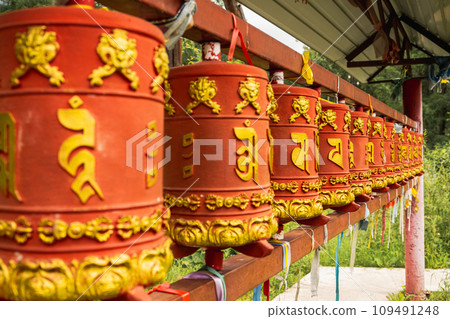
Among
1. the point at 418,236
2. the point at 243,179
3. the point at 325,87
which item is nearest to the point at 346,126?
the point at 325,87

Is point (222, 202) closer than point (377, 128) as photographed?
Yes

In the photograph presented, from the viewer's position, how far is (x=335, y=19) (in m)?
3.60

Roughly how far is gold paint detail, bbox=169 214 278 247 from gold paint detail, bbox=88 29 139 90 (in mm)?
390

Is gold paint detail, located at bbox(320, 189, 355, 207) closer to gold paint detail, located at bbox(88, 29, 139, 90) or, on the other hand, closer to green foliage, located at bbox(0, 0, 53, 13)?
gold paint detail, located at bbox(88, 29, 139, 90)

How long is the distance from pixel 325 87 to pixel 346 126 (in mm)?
184

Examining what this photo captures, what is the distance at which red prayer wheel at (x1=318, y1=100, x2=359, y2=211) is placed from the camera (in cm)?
176

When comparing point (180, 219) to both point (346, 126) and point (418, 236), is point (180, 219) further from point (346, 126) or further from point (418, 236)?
point (418, 236)

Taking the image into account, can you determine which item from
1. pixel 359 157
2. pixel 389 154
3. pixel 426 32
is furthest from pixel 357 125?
pixel 426 32

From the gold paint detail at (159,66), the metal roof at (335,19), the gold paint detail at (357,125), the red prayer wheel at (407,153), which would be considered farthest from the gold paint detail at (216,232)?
the red prayer wheel at (407,153)

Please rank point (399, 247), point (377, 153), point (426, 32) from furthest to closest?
point (399, 247) → point (426, 32) → point (377, 153)

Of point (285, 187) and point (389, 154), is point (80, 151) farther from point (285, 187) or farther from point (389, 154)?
Answer: point (389, 154)

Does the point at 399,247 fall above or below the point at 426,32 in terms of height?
below

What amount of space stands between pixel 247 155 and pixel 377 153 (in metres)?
1.81

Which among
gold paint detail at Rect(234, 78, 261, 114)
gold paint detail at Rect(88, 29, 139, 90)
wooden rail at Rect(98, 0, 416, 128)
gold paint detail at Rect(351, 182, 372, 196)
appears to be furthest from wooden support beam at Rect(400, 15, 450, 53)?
gold paint detail at Rect(88, 29, 139, 90)
